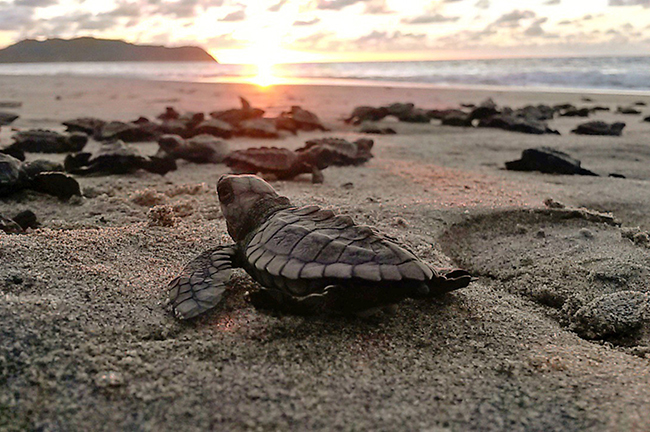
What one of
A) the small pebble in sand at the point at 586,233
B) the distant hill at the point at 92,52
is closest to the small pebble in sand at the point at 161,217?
the small pebble in sand at the point at 586,233

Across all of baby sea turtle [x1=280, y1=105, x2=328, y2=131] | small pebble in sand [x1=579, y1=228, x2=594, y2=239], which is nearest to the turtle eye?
small pebble in sand [x1=579, y1=228, x2=594, y2=239]

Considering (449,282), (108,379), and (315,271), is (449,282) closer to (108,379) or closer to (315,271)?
(315,271)

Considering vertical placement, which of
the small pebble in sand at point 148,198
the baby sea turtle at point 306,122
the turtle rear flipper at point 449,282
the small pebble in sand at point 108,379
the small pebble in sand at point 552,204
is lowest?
the small pebble in sand at point 108,379

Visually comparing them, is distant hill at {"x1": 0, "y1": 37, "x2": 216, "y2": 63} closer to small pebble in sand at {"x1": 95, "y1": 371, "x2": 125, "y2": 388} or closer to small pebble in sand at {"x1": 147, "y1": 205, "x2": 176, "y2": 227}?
small pebble in sand at {"x1": 147, "y1": 205, "x2": 176, "y2": 227}

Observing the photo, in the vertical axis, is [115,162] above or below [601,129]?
below

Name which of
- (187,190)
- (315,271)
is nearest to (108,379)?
(315,271)

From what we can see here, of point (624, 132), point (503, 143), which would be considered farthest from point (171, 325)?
point (624, 132)

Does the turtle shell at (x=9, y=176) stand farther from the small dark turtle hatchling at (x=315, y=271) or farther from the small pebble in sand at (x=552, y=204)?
the small pebble in sand at (x=552, y=204)
